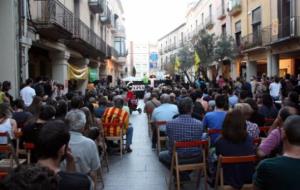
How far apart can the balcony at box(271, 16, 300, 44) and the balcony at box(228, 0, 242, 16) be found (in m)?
7.33

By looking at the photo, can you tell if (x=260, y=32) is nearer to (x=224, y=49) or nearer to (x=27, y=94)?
(x=224, y=49)

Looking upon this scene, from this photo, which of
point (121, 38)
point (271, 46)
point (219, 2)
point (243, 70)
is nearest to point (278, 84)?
point (271, 46)

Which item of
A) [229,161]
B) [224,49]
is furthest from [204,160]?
[224,49]

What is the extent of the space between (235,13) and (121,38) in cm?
2597

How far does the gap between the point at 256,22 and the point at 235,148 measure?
24.2 m

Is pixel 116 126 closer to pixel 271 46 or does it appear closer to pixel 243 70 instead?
pixel 271 46

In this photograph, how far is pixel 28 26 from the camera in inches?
566

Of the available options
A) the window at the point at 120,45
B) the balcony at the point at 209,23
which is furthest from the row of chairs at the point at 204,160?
the window at the point at 120,45

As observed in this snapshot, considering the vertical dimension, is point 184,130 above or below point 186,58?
below

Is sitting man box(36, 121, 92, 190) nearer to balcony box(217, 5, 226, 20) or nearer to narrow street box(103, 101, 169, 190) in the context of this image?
narrow street box(103, 101, 169, 190)

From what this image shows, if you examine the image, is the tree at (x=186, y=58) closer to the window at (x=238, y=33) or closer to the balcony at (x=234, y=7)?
the window at (x=238, y=33)

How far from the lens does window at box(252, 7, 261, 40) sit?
27781mm

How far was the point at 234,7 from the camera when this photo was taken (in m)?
32.2

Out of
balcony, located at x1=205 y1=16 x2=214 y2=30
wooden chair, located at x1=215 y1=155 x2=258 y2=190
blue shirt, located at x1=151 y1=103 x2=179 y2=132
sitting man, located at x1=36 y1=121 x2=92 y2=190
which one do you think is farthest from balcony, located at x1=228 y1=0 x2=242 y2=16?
sitting man, located at x1=36 y1=121 x2=92 y2=190
